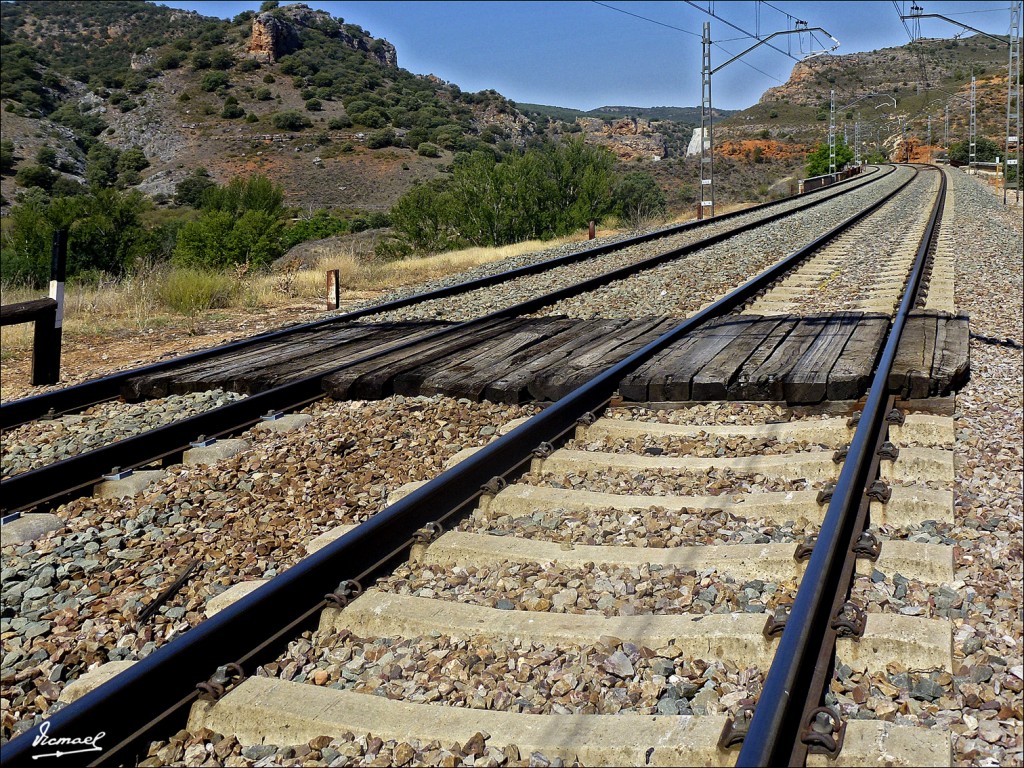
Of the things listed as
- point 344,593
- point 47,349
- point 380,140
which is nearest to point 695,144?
point 380,140

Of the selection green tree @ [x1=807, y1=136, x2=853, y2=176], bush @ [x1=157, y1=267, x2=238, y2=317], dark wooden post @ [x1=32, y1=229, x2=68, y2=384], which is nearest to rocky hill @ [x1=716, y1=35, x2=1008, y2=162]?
green tree @ [x1=807, y1=136, x2=853, y2=176]

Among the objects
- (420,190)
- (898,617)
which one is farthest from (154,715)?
(420,190)

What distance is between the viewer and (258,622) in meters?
3.22

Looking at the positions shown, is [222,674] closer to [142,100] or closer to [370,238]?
[370,238]

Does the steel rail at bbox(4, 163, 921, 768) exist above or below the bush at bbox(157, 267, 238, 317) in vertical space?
below

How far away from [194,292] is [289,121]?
270ft

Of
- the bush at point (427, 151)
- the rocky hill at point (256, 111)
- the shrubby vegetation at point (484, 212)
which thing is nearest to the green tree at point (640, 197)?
the rocky hill at point (256, 111)

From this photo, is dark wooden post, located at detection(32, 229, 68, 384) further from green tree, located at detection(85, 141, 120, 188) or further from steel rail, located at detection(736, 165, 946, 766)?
green tree, located at detection(85, 141, 120, 188)

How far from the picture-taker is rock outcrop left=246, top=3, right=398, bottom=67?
107 meters

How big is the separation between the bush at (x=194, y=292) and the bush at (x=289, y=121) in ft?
266

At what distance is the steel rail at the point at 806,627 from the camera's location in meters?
2.38

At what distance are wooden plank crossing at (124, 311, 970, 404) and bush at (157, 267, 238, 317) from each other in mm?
4618

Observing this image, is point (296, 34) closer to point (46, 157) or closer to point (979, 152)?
point (46, 157)

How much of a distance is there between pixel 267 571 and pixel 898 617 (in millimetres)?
2446
